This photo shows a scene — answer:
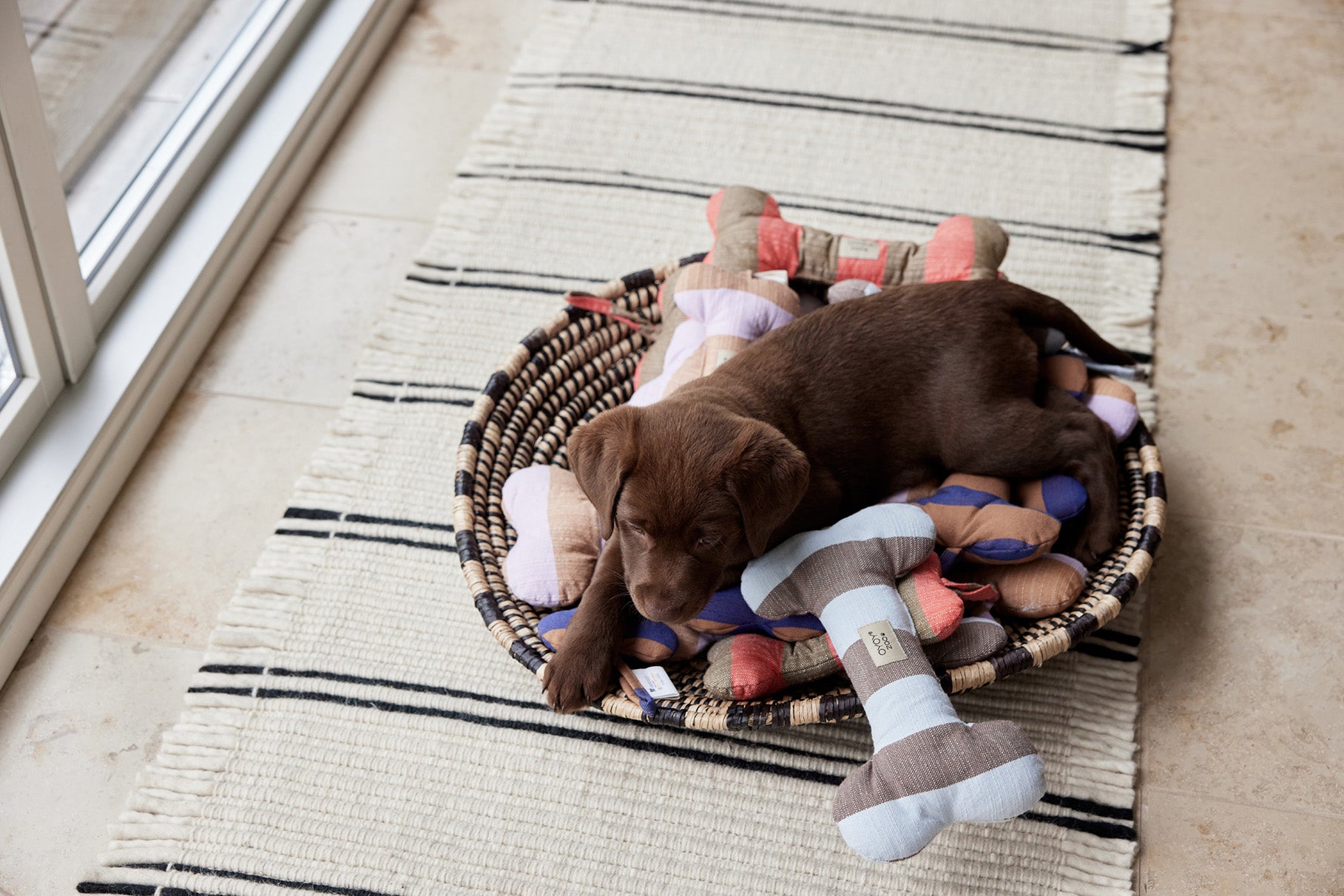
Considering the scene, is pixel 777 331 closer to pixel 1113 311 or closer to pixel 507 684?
pixel 507 684

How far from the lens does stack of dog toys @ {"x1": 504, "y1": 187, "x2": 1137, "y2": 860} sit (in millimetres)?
1467

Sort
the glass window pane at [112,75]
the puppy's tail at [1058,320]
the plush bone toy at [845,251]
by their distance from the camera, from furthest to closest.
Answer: the glass window pane at [112,75] → the plush bone toy at [845,251] → the puppy's tail at [1058,320]

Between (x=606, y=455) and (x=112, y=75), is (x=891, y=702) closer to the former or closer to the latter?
(x=606, y=455)

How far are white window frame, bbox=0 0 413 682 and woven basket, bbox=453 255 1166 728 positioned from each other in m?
0.70

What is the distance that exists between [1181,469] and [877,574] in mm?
844

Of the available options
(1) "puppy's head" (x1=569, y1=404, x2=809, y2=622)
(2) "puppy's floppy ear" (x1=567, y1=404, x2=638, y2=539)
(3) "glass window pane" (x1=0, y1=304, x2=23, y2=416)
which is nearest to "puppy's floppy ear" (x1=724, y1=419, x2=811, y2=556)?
(1) "puppy's head" (x1=569, y1=404, x2=809, y2=622)

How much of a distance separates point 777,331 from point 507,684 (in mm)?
694

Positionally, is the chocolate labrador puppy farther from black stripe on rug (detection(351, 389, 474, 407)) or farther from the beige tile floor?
black stripe on rug (detection(351, 389, 474, 407))

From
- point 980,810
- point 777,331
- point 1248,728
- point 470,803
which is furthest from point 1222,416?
point 470,803

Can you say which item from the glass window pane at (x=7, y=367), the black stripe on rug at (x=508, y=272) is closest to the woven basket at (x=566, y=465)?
the black stripe on rug at (x=508, y=272)

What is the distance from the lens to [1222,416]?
7.44ft

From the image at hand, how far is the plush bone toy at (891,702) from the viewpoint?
145 centimetres

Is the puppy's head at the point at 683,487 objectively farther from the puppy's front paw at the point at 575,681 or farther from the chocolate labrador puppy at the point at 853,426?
the puppy's front paw at the point at 575,681

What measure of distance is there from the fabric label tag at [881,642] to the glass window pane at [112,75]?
1631 mm
